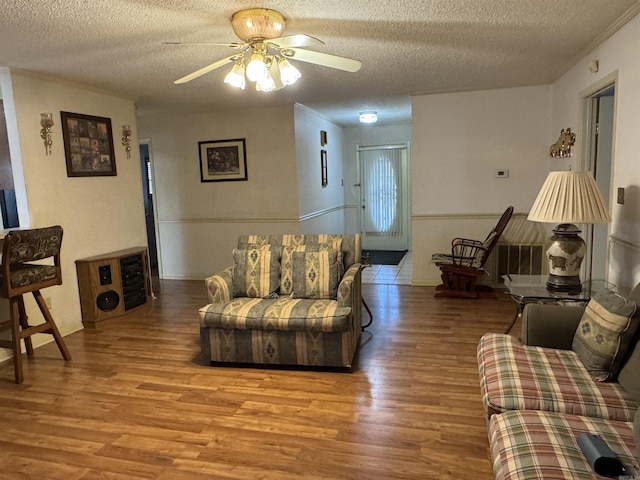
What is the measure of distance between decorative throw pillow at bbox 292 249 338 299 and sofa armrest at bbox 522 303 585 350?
141 centimetres

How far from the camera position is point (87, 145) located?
4328 millimetres

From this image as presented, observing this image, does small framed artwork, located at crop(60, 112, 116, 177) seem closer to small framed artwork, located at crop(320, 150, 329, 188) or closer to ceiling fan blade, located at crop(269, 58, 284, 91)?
ceiling fan blade, located at crop(269, 58, 284, 91)

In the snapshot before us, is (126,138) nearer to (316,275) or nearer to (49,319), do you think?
(49,319)

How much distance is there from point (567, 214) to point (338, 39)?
1.88 m

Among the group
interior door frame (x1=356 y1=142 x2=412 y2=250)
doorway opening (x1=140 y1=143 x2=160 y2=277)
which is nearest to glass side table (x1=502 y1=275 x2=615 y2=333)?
interior door frame (x1=356 y1=142 x2=412 y2=250)

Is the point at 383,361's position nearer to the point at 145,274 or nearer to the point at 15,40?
the point at 145,274

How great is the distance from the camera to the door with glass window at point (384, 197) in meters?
8.03

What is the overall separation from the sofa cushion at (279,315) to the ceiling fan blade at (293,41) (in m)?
1.65

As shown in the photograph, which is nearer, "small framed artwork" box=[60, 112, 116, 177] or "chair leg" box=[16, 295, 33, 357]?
"chair leg" box=[16, 295, 33, 357]

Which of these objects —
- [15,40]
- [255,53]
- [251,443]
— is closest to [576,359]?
[251,443]

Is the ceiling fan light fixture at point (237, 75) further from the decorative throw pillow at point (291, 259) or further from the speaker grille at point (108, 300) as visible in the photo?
the speaker grille at point (108, 300)

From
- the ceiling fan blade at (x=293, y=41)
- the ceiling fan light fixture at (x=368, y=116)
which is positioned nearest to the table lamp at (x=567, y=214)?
the ceiling fan blade at (x=293, y=41)

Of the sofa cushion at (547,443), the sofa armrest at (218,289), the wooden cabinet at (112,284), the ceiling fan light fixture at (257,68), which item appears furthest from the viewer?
the wooden cabinet at (112,284)

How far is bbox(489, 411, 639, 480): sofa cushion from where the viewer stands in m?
1.38
